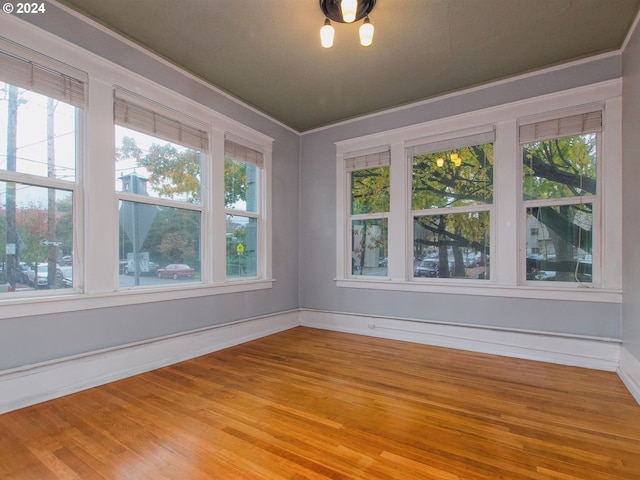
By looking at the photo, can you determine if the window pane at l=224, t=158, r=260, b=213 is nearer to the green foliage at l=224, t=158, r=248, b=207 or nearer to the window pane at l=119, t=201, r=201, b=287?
the green foliage at l=224, t=158, r=248, b=207

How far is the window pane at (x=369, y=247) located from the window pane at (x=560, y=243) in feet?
5.52

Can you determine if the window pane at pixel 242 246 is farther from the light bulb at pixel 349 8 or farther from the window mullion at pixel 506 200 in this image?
the window mullion at pixel 506 200

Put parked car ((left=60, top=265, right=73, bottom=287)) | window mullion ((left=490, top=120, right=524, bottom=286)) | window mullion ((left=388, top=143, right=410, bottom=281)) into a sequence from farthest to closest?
window mullion ((left=388, top=143, right=410, bottom=281)), window mullion ((left=490, top=120, right=524, bottom=286)), parked car ((left=60, top=265, right=73, bottom=287))

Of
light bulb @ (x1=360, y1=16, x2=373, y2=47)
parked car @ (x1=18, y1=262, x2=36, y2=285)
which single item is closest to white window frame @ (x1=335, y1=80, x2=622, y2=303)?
light bulb @ (x1=360, y1=16, x2=373, y2=47)

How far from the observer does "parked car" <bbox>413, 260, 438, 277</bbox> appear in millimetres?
4102

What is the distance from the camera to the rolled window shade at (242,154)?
401 centimetres

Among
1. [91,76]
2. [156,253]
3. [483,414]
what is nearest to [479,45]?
[483,414]

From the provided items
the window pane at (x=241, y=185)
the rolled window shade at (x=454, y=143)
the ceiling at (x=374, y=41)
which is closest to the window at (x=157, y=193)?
the window pane at (x=241, y=185)

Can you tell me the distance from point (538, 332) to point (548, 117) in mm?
2264

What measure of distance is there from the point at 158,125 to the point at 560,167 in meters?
4.18

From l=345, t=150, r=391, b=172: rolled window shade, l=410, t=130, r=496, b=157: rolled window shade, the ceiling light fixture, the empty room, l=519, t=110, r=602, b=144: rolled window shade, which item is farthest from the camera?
l=345, t=150, r=391, b=172: rolled window shade

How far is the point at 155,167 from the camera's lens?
3.27 metres

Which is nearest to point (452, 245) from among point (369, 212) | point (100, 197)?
point (369, 212)

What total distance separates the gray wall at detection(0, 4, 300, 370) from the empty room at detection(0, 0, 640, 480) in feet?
0.07
